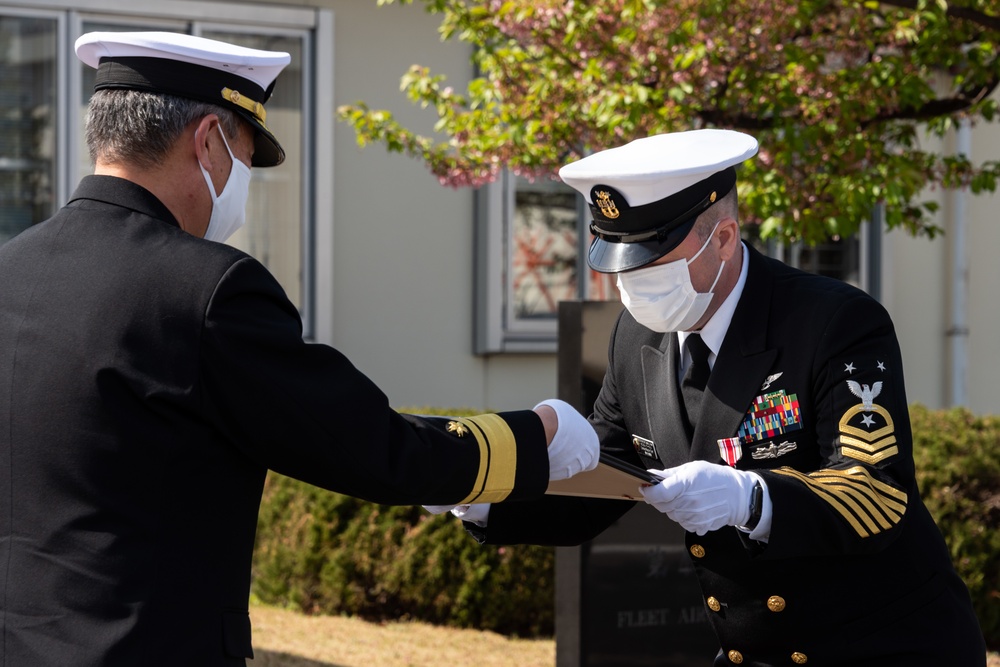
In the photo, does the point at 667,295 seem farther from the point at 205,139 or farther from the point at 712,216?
the point at 205,139

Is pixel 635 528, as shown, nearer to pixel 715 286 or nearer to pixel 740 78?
pixel 740 78

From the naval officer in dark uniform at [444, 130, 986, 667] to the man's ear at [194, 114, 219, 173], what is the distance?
2.77 feet

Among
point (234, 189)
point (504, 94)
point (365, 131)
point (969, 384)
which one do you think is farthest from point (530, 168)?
point (969, 384)

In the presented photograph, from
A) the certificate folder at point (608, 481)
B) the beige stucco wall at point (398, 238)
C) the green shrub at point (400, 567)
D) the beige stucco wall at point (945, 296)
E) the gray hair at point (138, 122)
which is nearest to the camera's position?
the gray hair at point (138, 122)

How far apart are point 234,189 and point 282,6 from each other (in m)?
6.54

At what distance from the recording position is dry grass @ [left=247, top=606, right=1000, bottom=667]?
6012 millimetres

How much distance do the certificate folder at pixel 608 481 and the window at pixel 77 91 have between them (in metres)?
6.21

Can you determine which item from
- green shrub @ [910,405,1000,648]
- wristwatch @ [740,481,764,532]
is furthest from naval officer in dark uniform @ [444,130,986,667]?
green shrub @ [910,405,1000,648]

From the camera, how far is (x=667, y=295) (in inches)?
109

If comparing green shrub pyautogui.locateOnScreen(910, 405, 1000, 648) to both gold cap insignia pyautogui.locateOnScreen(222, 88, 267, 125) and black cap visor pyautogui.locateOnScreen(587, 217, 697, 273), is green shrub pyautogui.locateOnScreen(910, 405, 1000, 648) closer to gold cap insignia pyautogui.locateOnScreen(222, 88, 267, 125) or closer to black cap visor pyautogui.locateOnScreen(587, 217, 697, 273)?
black cap visor pyautogui.locateOnScreen(587, 217, 697, 273)

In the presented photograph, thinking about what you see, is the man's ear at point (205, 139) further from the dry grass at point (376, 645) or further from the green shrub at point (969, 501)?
the green shrub at point (969, 501)

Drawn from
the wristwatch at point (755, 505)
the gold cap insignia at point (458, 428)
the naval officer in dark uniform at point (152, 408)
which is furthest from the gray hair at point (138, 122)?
the wristwatch at point (755, 505)

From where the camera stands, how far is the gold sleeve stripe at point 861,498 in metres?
2.46

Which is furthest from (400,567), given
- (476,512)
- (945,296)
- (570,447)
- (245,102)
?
(945,296)
